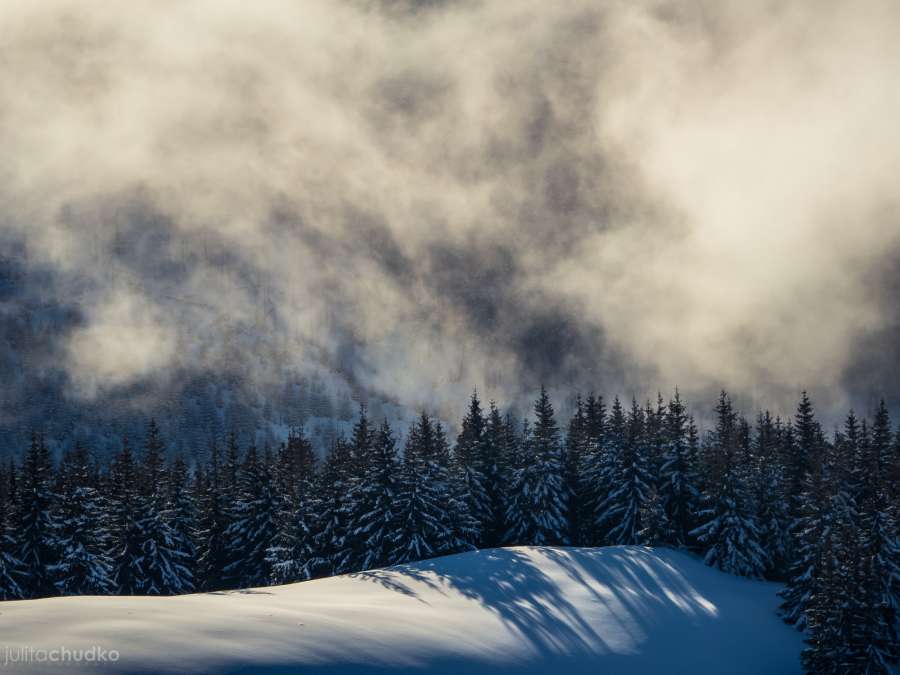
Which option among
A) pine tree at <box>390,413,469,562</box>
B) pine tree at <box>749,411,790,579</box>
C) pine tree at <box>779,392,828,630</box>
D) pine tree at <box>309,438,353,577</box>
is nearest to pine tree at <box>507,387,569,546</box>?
pine tree at <box>390,413,469,562</box>

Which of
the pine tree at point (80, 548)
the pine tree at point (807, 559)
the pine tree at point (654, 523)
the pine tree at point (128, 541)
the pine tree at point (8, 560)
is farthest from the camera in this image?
the pine tree at point (654, 523)

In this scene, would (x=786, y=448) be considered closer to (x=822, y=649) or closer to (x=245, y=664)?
(x=822, y=649)

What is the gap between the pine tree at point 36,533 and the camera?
4497cm

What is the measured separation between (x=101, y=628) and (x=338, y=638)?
7.61m

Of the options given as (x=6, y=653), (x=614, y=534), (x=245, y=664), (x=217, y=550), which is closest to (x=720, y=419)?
(x=614, y=534)

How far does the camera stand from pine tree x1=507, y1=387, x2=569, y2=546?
58656 millimetres

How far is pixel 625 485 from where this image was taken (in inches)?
2335

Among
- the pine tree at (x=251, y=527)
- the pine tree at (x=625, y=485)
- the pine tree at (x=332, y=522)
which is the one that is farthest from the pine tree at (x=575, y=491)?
the pine tree at (x=251, y=527)

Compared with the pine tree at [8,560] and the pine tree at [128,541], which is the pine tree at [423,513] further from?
the pine tree at [8,560]

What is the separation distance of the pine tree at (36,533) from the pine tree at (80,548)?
22.5 inches

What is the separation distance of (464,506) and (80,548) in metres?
26.1

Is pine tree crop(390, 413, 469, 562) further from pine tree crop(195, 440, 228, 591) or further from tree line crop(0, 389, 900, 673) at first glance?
pine tree crop(195, 440, 228, 591)

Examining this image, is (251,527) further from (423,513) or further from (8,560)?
(8,560)

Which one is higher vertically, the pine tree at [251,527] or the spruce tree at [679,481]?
the spruce tree at [679,481]
